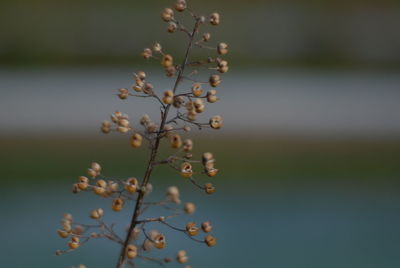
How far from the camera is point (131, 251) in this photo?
0.92 metres

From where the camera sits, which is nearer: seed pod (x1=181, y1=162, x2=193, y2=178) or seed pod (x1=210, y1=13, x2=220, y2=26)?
seed pod (x1=181, y1=162, x2=193, y2=178)

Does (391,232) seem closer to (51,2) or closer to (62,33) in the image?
(62,33)

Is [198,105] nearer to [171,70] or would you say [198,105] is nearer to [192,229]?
[171,70]

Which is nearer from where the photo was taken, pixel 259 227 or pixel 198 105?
pixel 198 105

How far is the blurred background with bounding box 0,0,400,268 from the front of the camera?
480 cm

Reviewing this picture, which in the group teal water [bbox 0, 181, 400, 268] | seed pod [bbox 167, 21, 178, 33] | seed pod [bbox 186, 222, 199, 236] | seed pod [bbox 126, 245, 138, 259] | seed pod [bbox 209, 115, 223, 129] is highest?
teal water [bbox 0, 181, 400, 268]

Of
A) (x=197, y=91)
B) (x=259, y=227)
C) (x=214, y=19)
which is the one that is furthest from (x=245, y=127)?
(x=197, y=91)

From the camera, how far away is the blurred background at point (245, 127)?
15.8 ft

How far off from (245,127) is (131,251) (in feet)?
19.5

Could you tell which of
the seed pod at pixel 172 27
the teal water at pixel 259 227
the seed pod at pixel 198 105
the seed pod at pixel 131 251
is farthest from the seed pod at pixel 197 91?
the teal water at pixel 259 227

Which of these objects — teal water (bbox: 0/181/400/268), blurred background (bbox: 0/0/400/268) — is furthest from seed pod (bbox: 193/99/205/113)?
blurred background (bbox: 0/0/400/268)

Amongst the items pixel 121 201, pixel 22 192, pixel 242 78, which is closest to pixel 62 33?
pixel 242 78

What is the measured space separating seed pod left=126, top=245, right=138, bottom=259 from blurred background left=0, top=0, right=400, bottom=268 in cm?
313

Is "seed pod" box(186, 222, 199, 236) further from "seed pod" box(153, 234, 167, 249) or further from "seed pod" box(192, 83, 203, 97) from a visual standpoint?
"seed pod" box(192, 83, 203, 97)
